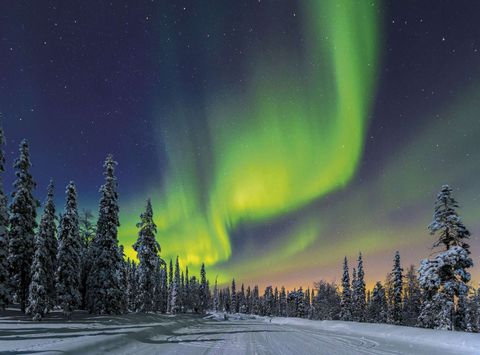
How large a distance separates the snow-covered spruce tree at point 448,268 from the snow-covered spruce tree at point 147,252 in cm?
3421

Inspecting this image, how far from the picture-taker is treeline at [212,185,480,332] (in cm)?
3095

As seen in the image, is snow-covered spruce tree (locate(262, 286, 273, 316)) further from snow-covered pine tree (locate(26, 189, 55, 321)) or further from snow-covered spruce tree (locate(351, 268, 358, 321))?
snow-covered pine tree (locate(26, 189, 55, 321))

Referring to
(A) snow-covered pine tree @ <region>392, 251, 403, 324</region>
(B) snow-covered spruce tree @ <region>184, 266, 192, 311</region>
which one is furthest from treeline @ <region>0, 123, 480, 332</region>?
(B) snow-covered spruce tree @ <region>184, 266, 192, 311</region>

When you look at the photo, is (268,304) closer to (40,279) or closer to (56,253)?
(56,253)

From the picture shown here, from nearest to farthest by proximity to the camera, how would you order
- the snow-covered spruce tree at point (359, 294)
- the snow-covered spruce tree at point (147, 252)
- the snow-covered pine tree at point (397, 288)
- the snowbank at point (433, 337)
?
the snowbank at point (433, 337), the snow-covered spruce tree at point (147, 252), the snow-covered pine tree at point (397, 288), the snow-covered spruce tree at point (359, 294)

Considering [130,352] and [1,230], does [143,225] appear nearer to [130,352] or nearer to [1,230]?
[1,230]

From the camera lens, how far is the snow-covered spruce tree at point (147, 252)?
50438 millimetres

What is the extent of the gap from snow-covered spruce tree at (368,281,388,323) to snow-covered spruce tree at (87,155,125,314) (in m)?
61.8

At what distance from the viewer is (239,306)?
568 feet

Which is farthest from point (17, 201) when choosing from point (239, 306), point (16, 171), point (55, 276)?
point (239, 306)

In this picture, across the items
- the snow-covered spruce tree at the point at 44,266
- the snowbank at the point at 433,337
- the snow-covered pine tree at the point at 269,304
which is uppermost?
the snow-covered spruce tree at the point at 44,266

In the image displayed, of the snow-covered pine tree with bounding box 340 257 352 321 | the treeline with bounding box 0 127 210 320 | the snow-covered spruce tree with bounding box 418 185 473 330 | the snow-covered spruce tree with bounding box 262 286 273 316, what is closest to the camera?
the snow-covered spruce tree with bounding box 418 185 473 330

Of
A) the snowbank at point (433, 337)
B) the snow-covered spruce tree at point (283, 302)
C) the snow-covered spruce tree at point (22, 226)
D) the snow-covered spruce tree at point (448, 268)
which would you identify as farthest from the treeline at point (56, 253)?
the snow-covered spruce tree at point (283, 302)

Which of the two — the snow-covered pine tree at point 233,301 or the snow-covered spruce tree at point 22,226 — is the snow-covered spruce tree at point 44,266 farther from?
the snow-covered pine tree at point 233,301
